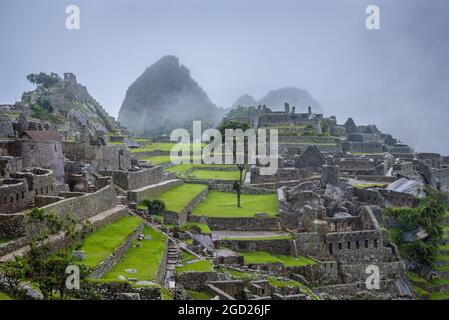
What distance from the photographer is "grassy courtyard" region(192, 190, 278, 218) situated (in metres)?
42.2

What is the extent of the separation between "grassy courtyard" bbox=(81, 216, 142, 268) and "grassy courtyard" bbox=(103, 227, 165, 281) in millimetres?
640

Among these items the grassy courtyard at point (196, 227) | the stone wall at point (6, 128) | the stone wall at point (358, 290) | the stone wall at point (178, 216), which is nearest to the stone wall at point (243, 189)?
the stone wall at point (178, 216)

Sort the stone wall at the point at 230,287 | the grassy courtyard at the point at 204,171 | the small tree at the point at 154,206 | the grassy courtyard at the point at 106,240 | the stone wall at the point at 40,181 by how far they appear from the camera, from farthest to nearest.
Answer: the grassy courtyard at the point at 204,171 → the small tree at the point at 154,206 → the stone wall at the point at 40,181 → the stone wall at the point at 230,287 → the grassy courtyard at the point at 106,240

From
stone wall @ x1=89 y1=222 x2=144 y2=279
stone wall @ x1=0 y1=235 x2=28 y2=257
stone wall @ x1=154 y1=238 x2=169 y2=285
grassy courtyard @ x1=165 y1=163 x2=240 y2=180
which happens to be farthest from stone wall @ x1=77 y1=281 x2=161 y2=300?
grassy courtyard @ x1=165 y1=163 x2=240 y2=180

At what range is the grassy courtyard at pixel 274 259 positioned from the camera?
34.9 meters

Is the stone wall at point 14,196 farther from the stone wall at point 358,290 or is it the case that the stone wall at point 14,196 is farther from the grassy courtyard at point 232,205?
the stone wall at point 358,290

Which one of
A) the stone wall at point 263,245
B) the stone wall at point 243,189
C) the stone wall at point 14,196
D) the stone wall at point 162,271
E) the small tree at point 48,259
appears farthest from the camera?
the stone wall at point 243,189

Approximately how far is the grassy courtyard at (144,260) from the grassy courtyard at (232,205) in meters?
9.68

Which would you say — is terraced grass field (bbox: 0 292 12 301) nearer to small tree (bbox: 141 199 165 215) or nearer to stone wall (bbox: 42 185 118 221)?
stone wall (bbox: 42 185 118 221)
